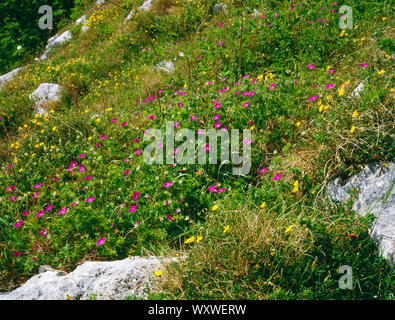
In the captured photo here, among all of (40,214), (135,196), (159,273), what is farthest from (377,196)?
(40,214)

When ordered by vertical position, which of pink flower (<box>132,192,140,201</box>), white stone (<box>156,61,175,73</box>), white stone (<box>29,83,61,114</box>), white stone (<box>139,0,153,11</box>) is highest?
white stone (<box>139,0,153,11</box>)

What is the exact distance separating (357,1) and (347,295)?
4.85 m

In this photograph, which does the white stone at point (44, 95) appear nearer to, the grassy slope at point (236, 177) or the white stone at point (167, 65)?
the grassy slope at point (236, 177)

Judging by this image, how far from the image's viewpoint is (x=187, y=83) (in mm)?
5258

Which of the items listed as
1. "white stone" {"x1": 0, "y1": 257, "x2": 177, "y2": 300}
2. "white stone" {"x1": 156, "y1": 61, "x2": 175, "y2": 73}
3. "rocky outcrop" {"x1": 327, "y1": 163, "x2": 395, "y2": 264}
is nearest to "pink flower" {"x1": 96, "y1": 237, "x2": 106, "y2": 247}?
"white stone" {"x1": 0, "y1": 257, "x2": 177, "y2": 300}

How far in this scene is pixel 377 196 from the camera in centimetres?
250

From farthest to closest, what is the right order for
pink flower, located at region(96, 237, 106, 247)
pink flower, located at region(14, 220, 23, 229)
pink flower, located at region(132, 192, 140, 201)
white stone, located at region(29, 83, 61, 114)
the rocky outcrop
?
white stone, located at region(29, 83, 61, 114), pink flower, located at region(14, 220, 23, 229), pink flower, located at region(132, 192, 140, 201), pink flower, located at region(96, 237, 106, 247), the rocky outcrop

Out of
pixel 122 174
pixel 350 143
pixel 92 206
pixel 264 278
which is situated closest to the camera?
pixel 264 278

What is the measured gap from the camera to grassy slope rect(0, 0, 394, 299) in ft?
7.54

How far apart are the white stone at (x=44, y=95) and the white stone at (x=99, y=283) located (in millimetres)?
5743

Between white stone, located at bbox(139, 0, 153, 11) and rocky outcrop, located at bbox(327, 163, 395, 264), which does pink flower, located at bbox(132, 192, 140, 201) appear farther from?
white stone, located at bbox(139, 0, 153, 11)

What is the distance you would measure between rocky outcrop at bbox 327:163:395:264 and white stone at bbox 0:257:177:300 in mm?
1714

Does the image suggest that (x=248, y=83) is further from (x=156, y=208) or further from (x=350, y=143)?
(x=156, y=208)
